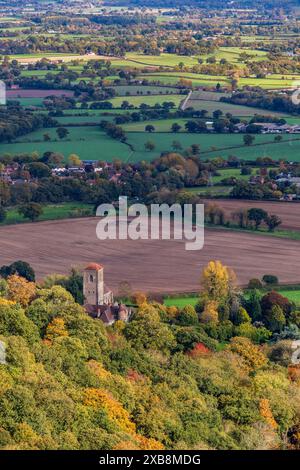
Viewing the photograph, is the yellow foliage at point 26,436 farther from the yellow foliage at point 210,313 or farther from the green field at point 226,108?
the green field at point 226,108

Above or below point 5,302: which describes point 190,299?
below

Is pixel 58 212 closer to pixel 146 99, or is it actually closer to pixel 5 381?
pixel 5 381

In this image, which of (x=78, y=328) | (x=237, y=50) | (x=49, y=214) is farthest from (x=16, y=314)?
(x=237, y=50)

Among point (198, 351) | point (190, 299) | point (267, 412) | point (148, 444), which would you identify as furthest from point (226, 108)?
point (148, 444)

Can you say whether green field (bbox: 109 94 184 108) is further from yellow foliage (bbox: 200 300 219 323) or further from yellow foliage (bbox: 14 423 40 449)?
yellow foliage (bbox: 14 423 40 449)

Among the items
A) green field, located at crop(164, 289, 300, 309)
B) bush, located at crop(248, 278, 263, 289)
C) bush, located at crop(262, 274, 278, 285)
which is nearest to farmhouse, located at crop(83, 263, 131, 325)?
green field, located at crop(164, 289, 300, 309)
